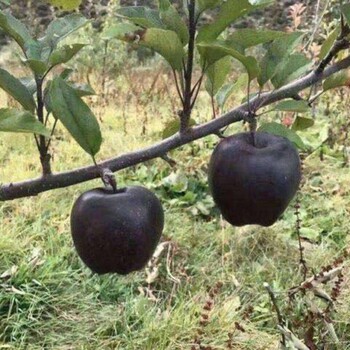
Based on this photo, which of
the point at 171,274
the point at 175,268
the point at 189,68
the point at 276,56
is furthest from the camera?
the point at 175,268

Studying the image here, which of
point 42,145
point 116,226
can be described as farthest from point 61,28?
point 116,226

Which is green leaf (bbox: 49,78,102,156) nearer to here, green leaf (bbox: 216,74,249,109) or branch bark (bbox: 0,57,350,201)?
branch bark (bbox: 0,57,350,201)

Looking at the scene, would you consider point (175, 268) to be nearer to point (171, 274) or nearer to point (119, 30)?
point (171, 274)

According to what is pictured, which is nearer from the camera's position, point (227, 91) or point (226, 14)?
point (226, 14)

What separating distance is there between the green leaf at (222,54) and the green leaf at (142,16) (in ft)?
0.17

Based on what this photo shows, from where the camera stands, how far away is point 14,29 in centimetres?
64

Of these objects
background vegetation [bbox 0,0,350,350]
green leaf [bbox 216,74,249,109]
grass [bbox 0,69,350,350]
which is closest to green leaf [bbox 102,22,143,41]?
green leaf [bbox 216,74,249,109]

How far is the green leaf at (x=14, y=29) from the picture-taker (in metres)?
0.59

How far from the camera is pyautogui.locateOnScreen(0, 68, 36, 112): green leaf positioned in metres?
0.64

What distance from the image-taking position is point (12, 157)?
389 cm

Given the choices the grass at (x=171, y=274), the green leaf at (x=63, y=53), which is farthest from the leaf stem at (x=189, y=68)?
the grass at (x=171, y=274)

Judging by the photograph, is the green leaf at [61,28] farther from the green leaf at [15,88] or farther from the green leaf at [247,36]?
the green leaf at [247,36]

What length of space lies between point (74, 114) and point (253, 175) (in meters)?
0.17

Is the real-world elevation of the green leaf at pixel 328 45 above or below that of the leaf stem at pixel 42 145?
above
